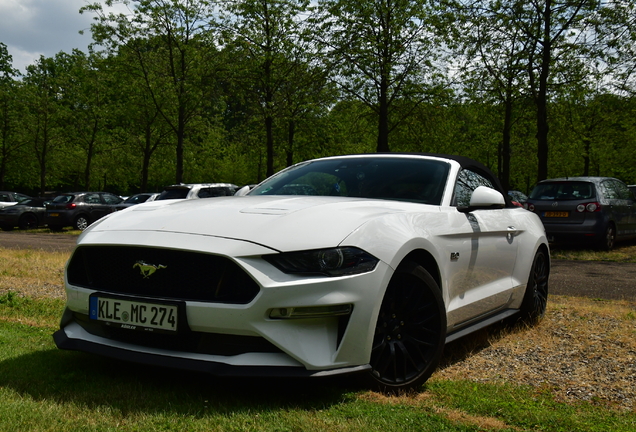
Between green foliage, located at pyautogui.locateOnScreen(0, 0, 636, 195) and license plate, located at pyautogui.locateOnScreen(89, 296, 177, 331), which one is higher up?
green foliage, located at pyautogui.locateOnScreen(0, 0, 636, 195)

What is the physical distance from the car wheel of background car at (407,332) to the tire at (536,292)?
7.20 feet

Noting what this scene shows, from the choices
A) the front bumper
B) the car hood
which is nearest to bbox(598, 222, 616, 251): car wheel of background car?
the car hood

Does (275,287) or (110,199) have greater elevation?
(275,287)

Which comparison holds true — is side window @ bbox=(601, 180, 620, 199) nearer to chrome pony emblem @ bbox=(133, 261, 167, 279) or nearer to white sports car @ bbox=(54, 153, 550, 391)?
white sports car @ bbox=(54, 153, 550, 391)

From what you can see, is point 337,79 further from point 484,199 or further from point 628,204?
point 484,199

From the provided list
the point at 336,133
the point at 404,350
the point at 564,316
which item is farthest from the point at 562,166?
the point at 404,350

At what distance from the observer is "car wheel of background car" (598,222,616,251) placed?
47.8 feet

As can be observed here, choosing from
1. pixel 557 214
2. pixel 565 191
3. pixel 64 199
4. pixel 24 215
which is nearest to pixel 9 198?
pixel 24 215

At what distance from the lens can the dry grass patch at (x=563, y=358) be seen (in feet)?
13.4

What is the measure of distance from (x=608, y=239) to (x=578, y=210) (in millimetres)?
1129

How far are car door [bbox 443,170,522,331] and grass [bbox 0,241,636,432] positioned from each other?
52 centimetres

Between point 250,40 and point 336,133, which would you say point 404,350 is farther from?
point 336,133

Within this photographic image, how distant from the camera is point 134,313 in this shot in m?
3.38

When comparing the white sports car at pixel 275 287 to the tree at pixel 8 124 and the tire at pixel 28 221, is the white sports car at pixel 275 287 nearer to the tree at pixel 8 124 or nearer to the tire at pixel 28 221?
the tire at pixel 28 221
